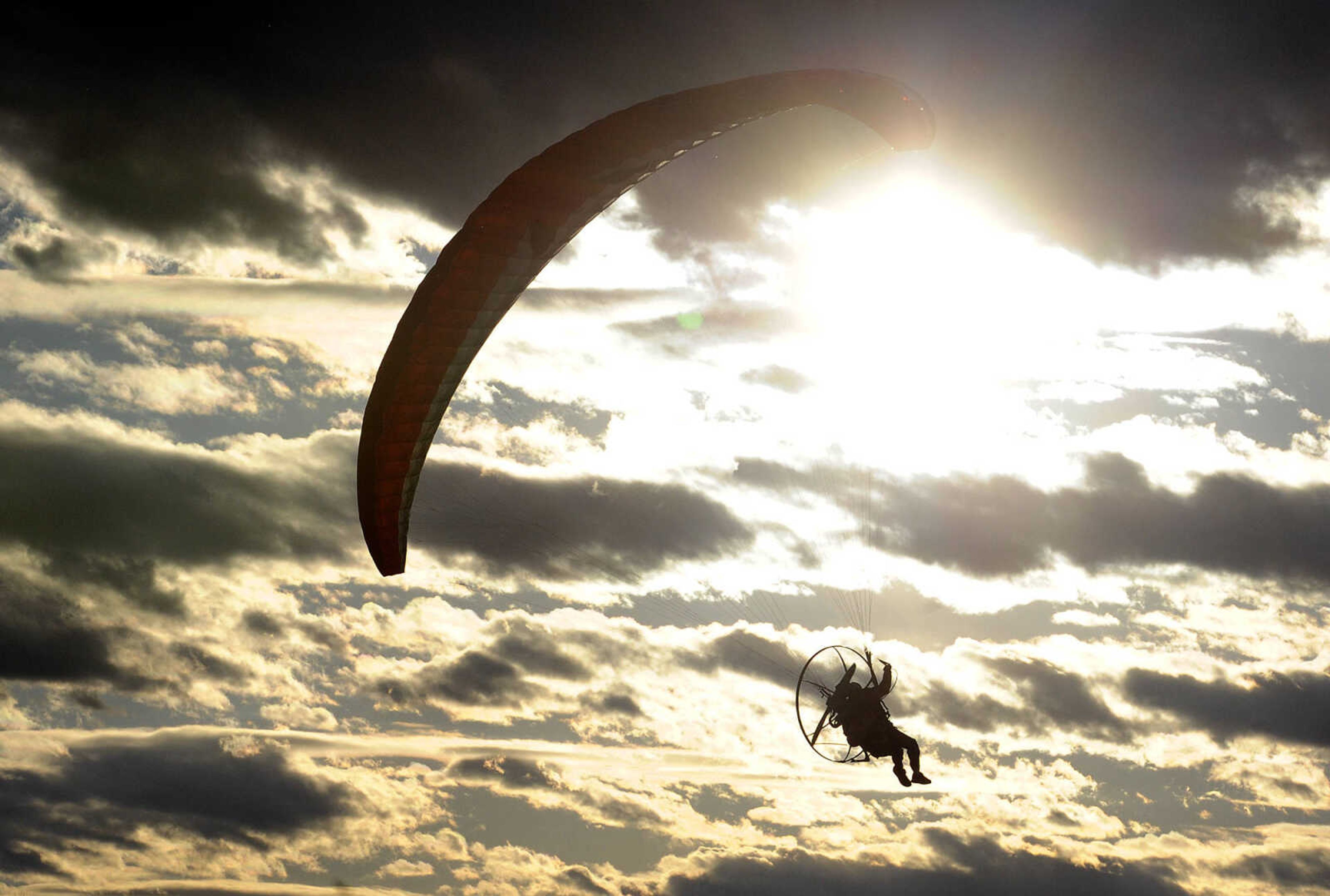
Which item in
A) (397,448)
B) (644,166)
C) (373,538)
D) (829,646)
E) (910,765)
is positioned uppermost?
(644,166)

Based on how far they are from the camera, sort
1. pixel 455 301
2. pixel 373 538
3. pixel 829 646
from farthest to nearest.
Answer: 1. pixel 829 646
2. pixel 373 538
3. pixel 455 301

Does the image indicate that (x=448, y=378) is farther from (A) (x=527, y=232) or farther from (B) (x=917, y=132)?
(B) (x=917, y=132)

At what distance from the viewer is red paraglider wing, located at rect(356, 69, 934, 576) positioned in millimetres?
19672

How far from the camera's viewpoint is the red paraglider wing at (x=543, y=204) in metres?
19.7

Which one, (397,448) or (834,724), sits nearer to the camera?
(397,448)

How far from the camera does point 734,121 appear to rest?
65.8 ft

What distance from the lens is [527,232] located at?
791 inches

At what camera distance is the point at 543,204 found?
19953 mm

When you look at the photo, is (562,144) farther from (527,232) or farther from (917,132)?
(917,132)

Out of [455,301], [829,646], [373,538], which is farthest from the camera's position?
[829,646]

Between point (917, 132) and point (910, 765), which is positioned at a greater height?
point (917, 132)

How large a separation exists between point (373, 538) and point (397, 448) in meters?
2.09

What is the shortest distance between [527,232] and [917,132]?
7.34m

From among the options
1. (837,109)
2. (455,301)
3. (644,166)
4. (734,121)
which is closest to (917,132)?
(837,109)
